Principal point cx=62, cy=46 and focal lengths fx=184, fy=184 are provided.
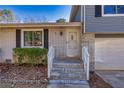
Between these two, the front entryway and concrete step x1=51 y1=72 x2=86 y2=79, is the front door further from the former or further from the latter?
concrete step x1=51 y1=72 x2=86 y2=79

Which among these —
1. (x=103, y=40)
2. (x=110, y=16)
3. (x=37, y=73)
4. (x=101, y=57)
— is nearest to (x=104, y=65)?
(x=101, y=57)

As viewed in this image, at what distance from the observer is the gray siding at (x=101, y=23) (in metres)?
10.3

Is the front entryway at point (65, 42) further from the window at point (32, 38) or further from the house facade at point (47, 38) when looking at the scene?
the window at point (32, 38)

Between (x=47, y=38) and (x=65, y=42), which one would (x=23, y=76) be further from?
(x=65, y=42)

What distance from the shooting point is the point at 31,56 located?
10.7m

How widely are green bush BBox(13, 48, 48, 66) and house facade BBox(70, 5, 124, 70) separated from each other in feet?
8.35

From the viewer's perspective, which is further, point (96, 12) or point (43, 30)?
point (43, 30)

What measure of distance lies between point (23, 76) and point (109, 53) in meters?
5.65

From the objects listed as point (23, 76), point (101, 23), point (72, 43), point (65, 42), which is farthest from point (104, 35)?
point (23, 76)

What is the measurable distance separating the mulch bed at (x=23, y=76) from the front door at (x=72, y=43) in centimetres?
268

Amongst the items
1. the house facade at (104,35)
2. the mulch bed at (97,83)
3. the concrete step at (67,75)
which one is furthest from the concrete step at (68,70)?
the house facade at (104,35)

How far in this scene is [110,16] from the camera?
410 inches

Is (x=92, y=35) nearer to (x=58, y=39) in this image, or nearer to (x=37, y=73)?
(x=58, y=39)
